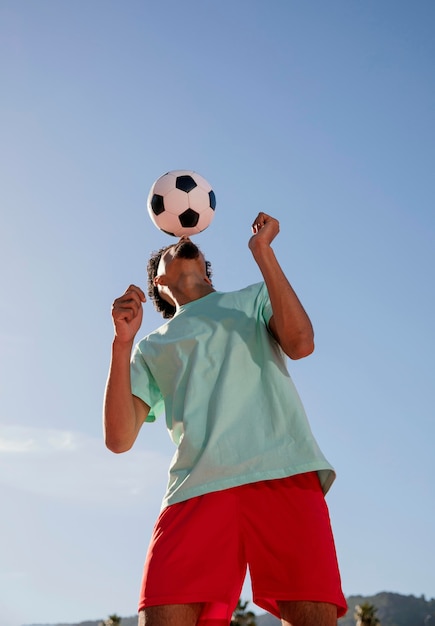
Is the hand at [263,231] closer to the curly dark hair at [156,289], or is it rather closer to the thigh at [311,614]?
the curly dark hair at [156,289]

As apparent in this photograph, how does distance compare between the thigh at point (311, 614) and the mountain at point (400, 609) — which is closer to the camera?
the thigh at point (311, 614)

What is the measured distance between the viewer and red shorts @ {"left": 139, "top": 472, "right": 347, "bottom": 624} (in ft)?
11.5

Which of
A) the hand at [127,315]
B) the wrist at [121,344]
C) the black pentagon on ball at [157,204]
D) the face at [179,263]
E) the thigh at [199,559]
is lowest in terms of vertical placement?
the thigh at [199,559]

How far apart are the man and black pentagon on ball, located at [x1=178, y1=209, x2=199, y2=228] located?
1.06 meters

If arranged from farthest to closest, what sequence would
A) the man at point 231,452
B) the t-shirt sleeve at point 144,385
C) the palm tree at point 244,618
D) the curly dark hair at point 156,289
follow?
the palm tree at point 244,618 → the curly dark hair at point 156,289 → the t-shirt sleeve at point 144,385 → the man at point 231,452

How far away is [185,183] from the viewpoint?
569 centimetres

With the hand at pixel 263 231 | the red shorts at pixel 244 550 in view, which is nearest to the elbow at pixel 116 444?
the red shorts at pixel 244 550

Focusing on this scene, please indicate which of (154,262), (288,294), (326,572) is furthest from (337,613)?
Answer: (154,262)

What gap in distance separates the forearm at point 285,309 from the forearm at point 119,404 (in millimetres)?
839

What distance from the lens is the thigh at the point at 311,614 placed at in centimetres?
342

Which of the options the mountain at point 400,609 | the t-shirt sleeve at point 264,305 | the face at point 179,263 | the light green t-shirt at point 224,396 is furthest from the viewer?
the mountain at point 400,609

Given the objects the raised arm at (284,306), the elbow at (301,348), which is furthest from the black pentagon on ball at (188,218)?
the elbow at (301,348)

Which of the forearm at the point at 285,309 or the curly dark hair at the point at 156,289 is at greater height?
the curly dark hair at the point at 156,289

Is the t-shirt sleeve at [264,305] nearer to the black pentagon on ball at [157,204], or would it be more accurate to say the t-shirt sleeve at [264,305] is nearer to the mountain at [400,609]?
the black pentagon on ball at [157,204]
